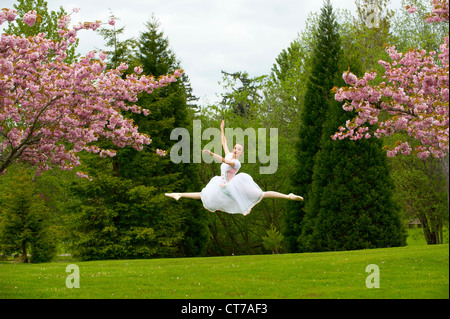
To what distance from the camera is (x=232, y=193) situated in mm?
9133

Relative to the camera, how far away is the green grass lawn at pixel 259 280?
8422 mm

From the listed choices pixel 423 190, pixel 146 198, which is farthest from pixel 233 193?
pixel 423 190

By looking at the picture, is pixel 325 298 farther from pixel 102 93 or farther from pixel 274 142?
pixel 274 142

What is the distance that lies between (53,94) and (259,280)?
17.4 feet

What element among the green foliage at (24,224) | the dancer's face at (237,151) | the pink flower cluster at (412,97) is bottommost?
the green foliage at (24,224)

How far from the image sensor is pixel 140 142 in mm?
12023

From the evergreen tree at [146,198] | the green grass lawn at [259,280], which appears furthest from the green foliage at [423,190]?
the evergreen tree at [146,198]

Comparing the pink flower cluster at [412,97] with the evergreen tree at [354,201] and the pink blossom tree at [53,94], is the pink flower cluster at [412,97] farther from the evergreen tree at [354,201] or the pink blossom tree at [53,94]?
the evergreen tree at [354,201]

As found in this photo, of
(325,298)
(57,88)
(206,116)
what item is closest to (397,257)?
(325,298)

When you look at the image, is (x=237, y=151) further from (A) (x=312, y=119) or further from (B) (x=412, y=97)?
(A) (x=312, y=119)

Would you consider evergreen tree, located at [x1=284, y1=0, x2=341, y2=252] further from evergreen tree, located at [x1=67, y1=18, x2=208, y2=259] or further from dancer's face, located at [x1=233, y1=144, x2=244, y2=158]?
dancer's face, located at [x1=233, y1=144, x2=244, y2=158]

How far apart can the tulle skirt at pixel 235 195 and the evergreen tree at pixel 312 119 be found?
9950 mm

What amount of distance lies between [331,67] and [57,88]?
11.9m

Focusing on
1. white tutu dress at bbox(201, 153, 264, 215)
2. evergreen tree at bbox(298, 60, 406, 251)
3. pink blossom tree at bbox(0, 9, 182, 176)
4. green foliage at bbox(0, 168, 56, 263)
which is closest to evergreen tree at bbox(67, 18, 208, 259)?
green foliage at bbox(0, 168, 56, 263)
